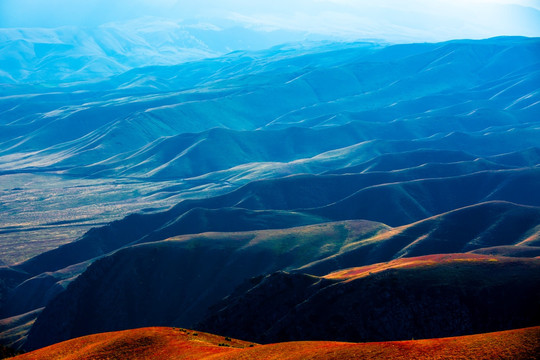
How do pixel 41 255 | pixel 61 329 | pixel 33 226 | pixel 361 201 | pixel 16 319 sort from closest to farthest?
1. pixel 61 329
2. pixel 16 319
3. pixel 41 255
4. pixel 361 201
5. pixel 33 226

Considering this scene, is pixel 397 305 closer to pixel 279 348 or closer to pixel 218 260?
pixel 279 348

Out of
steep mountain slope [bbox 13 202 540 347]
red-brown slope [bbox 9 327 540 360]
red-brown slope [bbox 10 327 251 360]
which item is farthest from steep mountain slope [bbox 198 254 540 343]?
steep mountain slope [bbox 13 202 540 347]

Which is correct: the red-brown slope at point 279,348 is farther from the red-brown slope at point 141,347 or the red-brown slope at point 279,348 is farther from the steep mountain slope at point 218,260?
the steep mountain slope at point 218,260

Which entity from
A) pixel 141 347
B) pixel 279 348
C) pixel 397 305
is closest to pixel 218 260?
pixel 397 305

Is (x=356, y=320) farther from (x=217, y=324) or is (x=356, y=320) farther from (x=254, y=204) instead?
(x=254, y=204)

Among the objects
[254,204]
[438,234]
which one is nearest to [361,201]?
[254,204]

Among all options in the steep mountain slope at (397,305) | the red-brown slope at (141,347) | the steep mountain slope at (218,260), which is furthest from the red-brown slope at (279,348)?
the steep mountain slope at (218,260)
